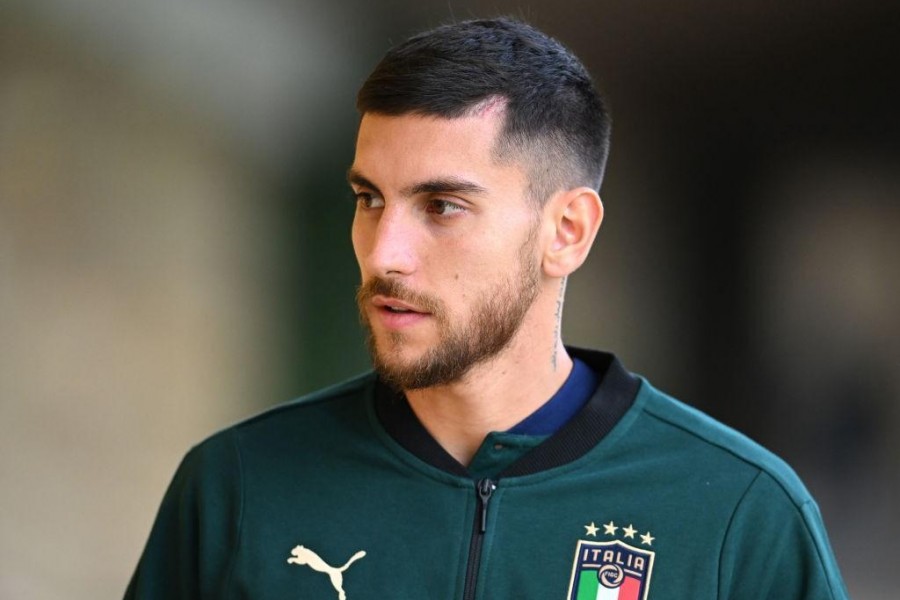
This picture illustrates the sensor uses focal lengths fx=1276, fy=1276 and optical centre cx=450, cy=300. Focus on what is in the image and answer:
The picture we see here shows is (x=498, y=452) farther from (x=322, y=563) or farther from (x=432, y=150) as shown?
(x=432, y=150)

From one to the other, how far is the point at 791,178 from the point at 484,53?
8.53ft

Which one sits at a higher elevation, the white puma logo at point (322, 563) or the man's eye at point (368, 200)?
the man's eye at point (368, 200)

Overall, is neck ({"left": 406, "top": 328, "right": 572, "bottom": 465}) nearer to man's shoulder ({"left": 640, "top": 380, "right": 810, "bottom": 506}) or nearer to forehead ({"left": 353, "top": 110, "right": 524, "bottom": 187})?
man's shoulder ({"left": 640, "top": 380, "right": 810, "bottom": 506})

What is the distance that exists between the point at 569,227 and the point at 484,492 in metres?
0.44

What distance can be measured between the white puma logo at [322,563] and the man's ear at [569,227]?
0.53m

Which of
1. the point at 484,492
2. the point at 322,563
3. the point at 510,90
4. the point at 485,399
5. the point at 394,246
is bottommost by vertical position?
the point at 322,563

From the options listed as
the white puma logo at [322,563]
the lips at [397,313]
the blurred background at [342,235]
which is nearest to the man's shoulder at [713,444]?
the lips at [397,313]

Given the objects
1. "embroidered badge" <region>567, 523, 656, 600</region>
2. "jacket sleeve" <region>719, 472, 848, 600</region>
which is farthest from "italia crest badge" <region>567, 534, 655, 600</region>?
"jacket sleeve" <region>719, 472, 848, 600</region>

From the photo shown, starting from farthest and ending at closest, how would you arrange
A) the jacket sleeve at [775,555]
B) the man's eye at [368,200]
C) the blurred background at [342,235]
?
1. the blurred background at [342,235]
2. the man's eye at [368,200]
3. the jacket sleeve at [775,555]

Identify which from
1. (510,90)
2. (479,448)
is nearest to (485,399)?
(479,448)

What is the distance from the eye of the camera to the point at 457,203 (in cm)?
184

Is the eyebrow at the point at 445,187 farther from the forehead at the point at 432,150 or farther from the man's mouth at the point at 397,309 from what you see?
the man's mouth at the point at 397,309

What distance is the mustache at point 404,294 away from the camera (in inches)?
72.0

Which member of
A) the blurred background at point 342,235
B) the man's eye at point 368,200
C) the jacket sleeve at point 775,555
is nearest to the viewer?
the jacket sleeve at point 775,555
